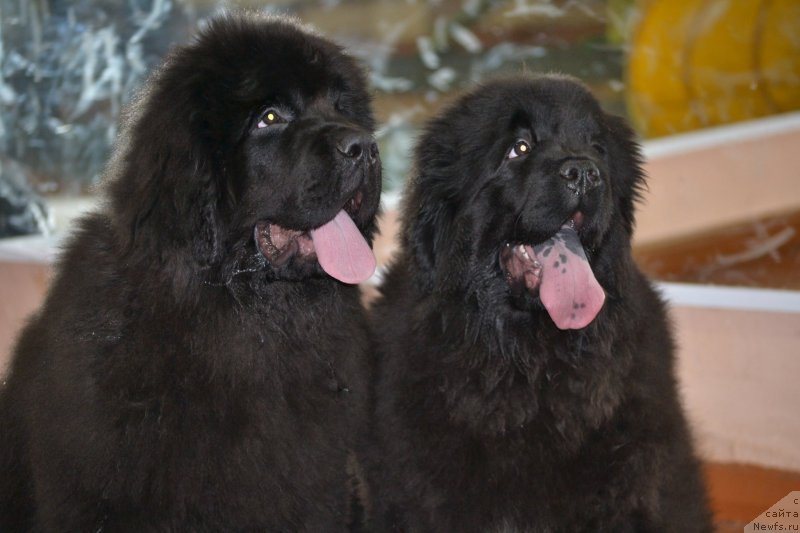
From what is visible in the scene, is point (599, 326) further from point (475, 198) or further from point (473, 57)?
point (473, 57)

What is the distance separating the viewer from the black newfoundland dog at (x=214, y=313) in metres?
2.59

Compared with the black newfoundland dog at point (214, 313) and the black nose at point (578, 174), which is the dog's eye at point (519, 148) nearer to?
the black nose at point (578, 174)

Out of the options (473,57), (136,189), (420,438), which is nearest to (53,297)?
(136,189)

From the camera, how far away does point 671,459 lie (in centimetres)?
294

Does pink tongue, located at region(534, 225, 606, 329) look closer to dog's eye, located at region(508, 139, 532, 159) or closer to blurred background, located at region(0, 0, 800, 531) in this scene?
dog's eye, located at region(508, 139, 532, 159)

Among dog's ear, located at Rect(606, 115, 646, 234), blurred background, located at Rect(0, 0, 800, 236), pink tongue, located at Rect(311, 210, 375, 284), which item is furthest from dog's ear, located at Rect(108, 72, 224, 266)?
blurred background, located at Rect(0, 0, 800, 236)

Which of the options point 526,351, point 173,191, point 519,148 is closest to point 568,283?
point 526,351

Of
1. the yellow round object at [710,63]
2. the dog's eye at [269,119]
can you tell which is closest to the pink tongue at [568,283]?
the dog's eye at [269,119]

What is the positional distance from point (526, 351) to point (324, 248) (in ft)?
2.17

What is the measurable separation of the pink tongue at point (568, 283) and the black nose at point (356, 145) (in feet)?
1.93

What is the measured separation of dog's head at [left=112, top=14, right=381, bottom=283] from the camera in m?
2.63

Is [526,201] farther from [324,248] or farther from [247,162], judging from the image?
[247,162]

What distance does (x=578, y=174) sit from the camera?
2775 millimetres

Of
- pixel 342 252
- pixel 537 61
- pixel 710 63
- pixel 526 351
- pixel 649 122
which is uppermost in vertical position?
pixel 342 252
